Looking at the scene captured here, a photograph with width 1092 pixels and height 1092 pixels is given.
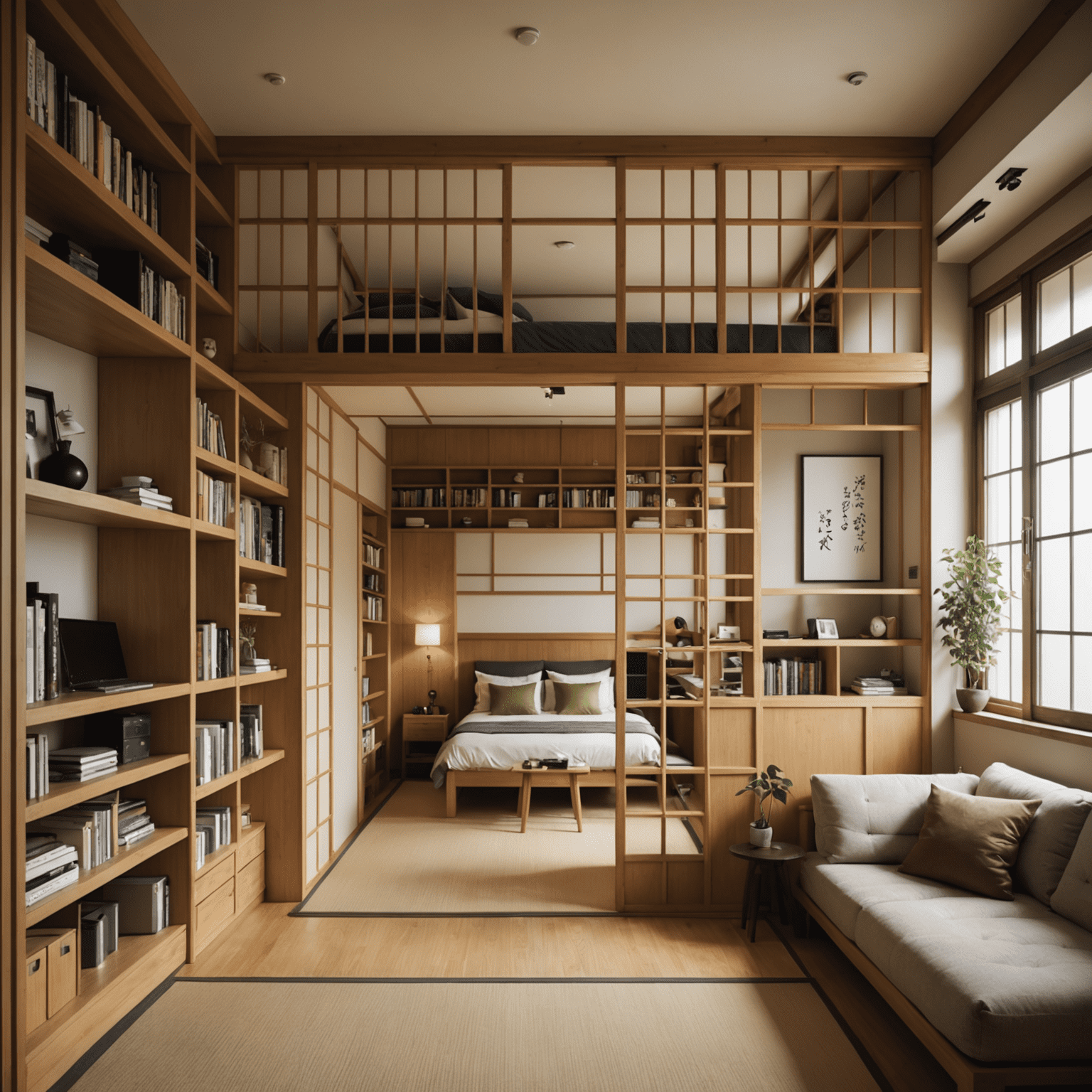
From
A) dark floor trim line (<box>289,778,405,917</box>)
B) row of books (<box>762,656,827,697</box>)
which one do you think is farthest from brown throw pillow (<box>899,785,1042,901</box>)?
dark floor trim line (<box>289,778,405,917</box>)

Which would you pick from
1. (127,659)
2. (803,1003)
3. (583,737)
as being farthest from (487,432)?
(803,1003)

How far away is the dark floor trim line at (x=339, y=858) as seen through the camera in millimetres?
4070

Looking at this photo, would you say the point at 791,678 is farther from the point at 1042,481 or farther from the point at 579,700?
the point at 579,700

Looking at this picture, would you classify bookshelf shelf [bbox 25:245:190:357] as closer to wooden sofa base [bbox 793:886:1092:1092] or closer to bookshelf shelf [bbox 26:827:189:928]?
bookshelf shelf [bbox 26:827:189:928]

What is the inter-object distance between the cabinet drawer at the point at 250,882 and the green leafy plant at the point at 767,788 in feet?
7.63

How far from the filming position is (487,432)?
7.79 meters

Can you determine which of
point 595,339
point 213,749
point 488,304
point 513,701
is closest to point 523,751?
point 513,701

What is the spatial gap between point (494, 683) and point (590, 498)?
184 centimetres

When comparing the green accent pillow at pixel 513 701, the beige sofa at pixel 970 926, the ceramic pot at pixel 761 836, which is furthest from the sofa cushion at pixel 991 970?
the green accent pillow at pixel 513 701

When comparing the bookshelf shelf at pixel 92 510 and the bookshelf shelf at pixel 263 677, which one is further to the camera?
the bookshelf shelf at pixel 263 677

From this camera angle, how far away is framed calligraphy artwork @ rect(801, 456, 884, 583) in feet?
15.6

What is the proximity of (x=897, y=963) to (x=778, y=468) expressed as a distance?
2846 mm

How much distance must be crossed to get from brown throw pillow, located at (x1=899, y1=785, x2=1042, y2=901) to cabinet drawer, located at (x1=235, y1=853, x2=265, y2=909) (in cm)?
285

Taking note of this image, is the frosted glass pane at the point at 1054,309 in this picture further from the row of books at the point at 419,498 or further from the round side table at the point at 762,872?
the row of books at the point at 419,498
